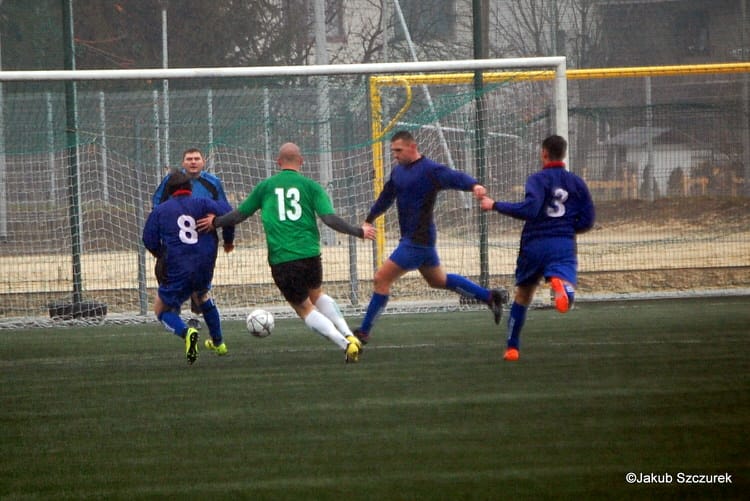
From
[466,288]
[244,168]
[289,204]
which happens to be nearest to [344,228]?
[289,204]

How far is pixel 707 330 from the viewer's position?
11.2 metres

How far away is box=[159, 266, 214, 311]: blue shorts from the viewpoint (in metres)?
10.1

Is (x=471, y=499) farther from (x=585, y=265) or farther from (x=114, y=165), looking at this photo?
(x=585, y=265)

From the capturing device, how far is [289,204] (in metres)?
9.68

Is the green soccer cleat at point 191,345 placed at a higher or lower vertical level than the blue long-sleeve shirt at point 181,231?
lower

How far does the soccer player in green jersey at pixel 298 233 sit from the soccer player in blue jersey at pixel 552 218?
1.29m

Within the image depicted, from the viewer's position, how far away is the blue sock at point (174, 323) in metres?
10.1

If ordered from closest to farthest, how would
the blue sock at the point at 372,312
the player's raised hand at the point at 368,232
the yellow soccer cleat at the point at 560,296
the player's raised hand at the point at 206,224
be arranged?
the yellow soccer cleat at the point at 560,296, the player's raised hand at the point at 368,232, the player's raised hand at the point at 206,224, the blue sock at the point at 372,312

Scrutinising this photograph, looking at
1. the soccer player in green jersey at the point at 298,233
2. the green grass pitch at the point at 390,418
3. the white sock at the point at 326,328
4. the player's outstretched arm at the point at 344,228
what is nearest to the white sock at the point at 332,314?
the soccer player in green jersey at the point at 298,233

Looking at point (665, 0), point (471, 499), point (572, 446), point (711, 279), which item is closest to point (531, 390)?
point (572, 446)

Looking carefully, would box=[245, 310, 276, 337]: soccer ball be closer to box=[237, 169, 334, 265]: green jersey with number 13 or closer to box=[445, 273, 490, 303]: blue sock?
box=[237, 169, 334, 265]: green jersey with number 13

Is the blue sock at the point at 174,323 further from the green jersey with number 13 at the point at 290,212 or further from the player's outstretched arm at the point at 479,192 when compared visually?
the player's outstretched arm at the point at 479,192

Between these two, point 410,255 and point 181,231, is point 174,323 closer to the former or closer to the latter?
point 181,231

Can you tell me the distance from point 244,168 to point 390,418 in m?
9.97
